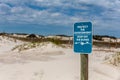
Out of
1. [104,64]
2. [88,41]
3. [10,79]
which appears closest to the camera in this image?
[88,41]

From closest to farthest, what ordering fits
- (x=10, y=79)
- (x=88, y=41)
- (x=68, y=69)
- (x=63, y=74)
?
(x=88, y=41) < (x=10, y=79) < (x=63, y=74) < (x=68, y=69)

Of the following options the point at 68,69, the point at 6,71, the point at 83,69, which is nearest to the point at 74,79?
the point at 68,69

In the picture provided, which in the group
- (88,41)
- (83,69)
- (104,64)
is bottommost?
(104,64)

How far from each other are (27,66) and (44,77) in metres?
2.28

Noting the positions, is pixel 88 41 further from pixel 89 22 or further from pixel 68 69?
pixel 68 69

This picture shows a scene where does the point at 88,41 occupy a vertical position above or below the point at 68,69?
above

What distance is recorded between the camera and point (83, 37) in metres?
6.48

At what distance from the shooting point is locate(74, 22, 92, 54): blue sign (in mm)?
6445

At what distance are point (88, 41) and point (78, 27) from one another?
362 mm

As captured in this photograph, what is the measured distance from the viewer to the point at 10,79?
1066cm

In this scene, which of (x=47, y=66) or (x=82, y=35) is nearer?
(x=82, y=35)

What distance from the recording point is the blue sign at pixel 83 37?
645cm

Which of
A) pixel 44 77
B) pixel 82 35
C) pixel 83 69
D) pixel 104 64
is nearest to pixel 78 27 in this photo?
pixel 82 35

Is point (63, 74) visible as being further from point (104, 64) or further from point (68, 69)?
point (104, 64)
